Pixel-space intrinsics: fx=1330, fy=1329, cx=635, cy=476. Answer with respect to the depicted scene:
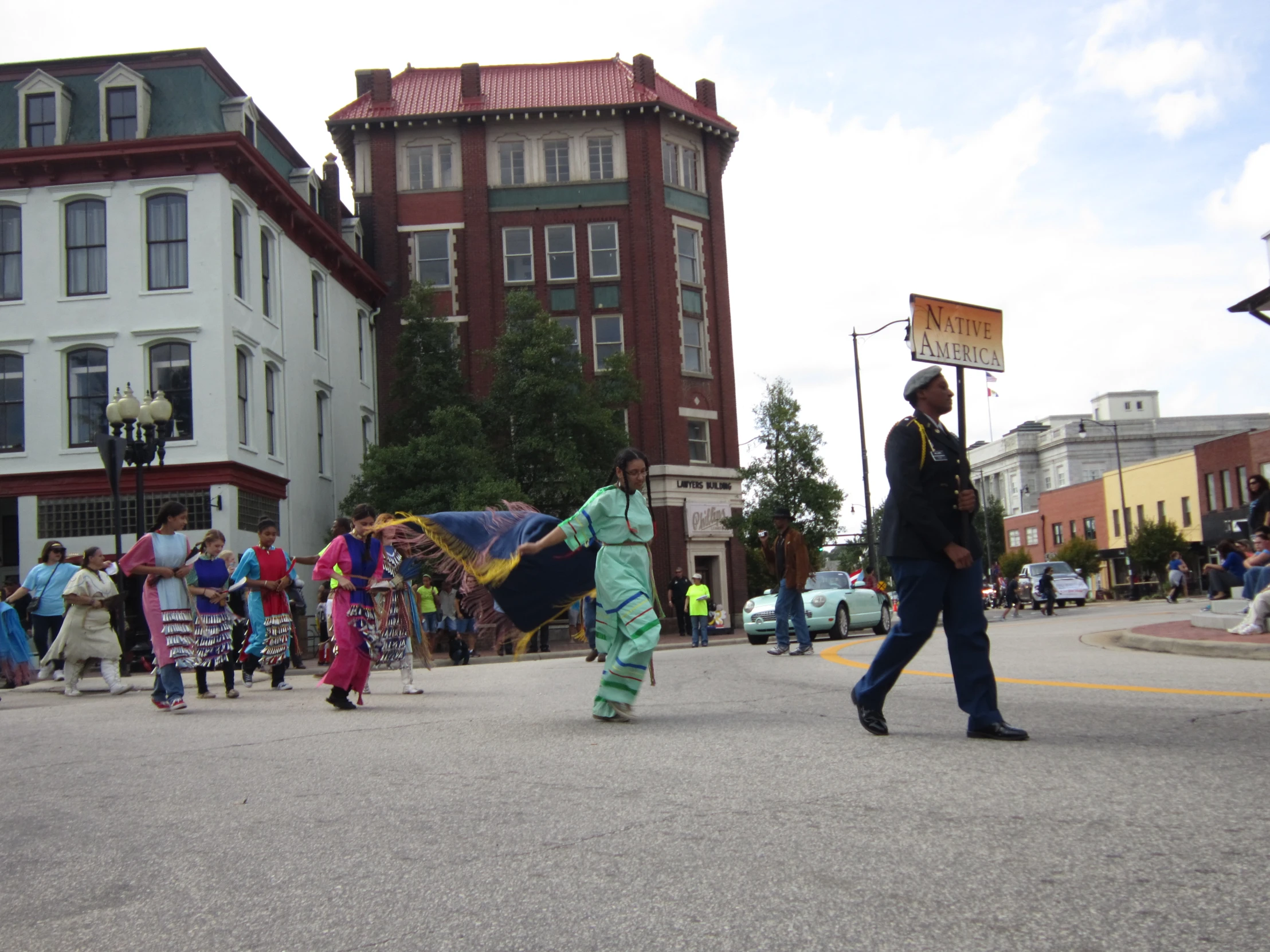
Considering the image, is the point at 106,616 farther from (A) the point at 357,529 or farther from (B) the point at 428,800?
(B) the point at 428,800

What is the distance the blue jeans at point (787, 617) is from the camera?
17.4 meters

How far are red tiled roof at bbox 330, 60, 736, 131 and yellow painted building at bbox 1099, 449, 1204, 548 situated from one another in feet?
124

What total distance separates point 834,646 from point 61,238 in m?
20.5

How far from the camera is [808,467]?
4175 centimetres

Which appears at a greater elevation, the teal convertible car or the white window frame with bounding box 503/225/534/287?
the white window frame with bounding box 503/225/534/287

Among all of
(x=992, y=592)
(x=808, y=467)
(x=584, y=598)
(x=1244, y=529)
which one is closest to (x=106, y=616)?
(x=584, y=598)

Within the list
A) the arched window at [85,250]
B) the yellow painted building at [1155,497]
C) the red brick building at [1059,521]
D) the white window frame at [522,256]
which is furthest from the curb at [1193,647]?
Answer: the red brick building at [1059,521]

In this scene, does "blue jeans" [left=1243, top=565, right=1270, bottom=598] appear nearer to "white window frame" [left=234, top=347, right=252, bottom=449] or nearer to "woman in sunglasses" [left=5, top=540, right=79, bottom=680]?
"woman in sunglasses" [left=5, top=540, right=79, bottom=680]

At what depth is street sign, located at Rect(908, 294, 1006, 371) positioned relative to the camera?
8086mm

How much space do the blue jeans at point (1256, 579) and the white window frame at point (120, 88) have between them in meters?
25.3

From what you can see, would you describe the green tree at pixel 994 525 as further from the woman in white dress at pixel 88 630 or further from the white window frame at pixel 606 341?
the woman in white dress at pixel 88 630

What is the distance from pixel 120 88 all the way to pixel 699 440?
22.2 m

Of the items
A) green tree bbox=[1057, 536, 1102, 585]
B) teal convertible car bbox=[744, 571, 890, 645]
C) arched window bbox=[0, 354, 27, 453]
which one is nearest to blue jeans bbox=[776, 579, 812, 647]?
teal convertible car bbox=[744, 571, 890, 645]

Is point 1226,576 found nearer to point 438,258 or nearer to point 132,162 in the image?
point 132,162
